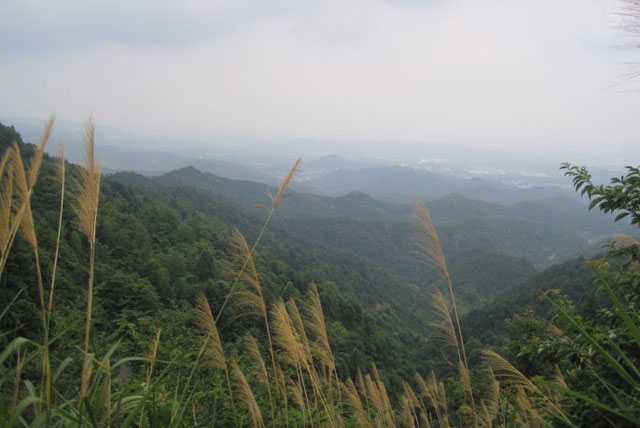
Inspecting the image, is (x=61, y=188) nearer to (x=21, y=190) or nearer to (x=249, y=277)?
(x=21, y=190)

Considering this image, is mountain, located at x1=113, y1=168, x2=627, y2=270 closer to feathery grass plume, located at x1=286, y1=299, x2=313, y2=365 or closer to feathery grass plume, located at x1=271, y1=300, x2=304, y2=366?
feathery grass plume, located at x1=286, y1=299, x2=313, y2=365

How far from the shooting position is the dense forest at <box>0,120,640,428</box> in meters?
1.24

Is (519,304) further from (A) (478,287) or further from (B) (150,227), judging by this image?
(B) (150,227)

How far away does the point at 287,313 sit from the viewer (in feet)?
7.20

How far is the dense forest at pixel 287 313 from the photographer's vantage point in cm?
124

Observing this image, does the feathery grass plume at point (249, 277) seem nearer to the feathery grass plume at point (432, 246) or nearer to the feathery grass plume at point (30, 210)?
the feathery grass plume at point (30, 210)

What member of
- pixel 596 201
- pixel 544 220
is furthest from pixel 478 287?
pixel 544 220

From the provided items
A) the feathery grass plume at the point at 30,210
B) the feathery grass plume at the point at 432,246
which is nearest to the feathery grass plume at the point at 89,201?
the feathery grass plume at the point at 30,210

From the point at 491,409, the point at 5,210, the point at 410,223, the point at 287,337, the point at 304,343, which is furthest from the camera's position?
the point at 410,223

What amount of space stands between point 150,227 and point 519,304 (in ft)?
132

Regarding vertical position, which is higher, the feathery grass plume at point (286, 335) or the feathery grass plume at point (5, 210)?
the feathery grass plume at point (5, 210)

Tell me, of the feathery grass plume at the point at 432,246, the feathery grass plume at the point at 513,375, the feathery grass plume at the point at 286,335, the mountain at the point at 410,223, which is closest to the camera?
the feathery grass plume at the point at 513,375

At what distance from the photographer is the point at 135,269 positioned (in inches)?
884

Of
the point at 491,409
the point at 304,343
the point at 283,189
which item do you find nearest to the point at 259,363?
the point at 304,343
